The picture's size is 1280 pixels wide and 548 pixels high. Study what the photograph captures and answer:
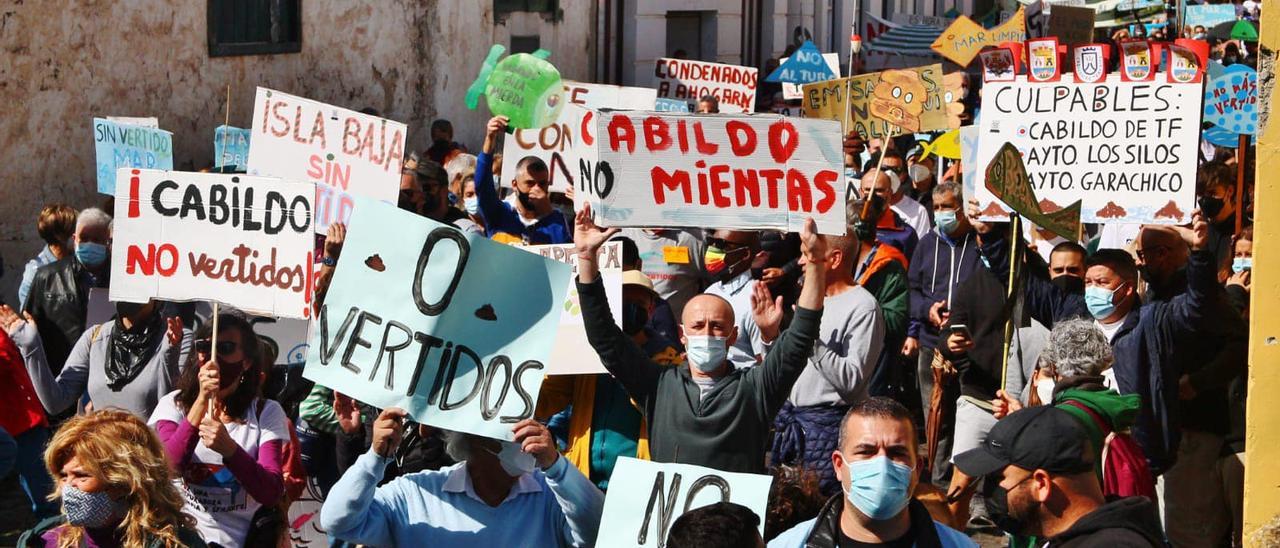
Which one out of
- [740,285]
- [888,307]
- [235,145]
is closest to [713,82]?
[235,145]

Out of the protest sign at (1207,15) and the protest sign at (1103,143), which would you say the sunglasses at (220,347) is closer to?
the protest sign at (1103,143)

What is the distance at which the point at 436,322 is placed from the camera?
511 centimetres

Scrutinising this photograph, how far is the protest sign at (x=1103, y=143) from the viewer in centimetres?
837

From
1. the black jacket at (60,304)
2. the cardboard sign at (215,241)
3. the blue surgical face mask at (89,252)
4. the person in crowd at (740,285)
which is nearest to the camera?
the cardboard sign at (215,241)

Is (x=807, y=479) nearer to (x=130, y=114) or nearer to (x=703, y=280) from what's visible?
(x=703, y=280)

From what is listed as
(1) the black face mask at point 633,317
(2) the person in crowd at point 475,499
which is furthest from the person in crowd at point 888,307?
(2) the person in crowd at point 475,499

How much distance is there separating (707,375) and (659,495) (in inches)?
33.1

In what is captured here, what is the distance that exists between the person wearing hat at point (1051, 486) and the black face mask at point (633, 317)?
98.3 inches

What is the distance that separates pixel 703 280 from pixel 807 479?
3839 mm

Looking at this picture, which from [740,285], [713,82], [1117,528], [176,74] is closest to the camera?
[1117,528]

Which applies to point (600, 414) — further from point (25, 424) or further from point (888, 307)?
point (25, 424)

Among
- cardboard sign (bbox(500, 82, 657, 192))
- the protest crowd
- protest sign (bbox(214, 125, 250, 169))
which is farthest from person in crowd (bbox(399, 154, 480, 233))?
protest sign (bbox(214, 125, 250, 169))

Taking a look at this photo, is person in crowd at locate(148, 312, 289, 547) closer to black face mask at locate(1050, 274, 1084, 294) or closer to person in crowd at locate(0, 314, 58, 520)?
person in crowd at locate(0, 314, 58, 520)

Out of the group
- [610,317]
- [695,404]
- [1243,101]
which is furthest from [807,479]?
[1243,101]
